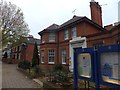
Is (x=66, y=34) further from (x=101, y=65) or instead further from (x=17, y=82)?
(x=101, y=65)

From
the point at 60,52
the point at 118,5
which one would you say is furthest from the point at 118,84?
the point at 60,52

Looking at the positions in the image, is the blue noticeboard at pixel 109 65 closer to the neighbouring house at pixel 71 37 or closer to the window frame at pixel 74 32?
the neighbouring house at pixel 71 37

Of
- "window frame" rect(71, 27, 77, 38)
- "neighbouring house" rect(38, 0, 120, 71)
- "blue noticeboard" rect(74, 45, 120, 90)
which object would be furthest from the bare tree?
"blue noticeboard" rect(74, 45, 120, 90)

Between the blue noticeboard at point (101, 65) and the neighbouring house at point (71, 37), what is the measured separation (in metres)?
10.5

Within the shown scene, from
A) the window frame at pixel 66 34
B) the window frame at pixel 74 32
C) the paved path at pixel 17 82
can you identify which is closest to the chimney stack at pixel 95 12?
the window frame at pixel 74 32

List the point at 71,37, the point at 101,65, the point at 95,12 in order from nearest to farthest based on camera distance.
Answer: the point at 101,65, the point at 71,37, the point at 95,12

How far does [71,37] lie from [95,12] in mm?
5287

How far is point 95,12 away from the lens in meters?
27.3

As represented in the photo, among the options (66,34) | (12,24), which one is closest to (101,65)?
(66,34)

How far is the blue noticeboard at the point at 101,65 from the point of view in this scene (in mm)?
5648

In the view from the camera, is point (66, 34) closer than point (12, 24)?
A: Yes

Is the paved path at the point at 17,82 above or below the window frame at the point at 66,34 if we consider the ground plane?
below

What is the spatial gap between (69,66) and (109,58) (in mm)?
18520

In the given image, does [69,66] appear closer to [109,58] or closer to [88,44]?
[88,44]
